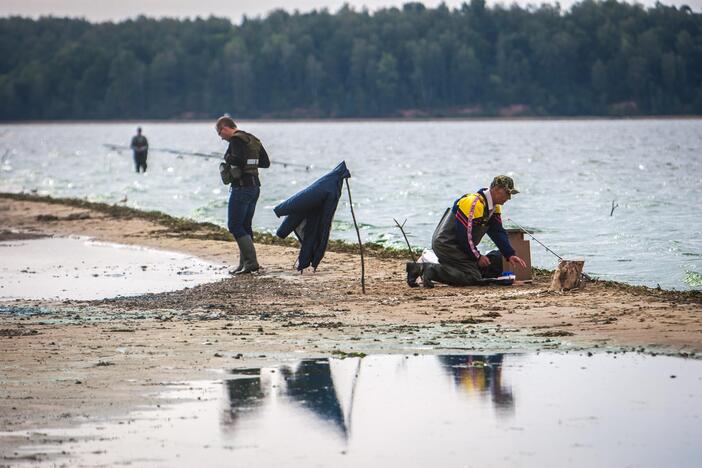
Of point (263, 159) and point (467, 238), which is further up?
point (263, 159)

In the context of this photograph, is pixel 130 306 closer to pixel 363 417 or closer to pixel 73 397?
pixel 73 397

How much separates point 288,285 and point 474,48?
173 metres

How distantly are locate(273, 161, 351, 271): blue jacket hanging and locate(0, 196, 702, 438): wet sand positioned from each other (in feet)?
1.10


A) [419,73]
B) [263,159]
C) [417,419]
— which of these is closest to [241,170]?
[263,159]

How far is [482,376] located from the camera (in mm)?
9078

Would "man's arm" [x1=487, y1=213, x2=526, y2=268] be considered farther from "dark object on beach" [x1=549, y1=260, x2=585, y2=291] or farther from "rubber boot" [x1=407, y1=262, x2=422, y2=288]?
"rubber boot" [x1=407, y1=262, x2=422, y2=288]

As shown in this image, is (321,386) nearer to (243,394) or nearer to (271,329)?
(243,394)

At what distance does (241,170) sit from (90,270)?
8.59 feet

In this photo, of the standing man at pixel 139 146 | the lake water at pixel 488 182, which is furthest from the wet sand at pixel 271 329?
the standing man at pixel 139 146

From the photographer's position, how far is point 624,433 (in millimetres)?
7566

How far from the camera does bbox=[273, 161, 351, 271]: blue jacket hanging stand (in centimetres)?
1469

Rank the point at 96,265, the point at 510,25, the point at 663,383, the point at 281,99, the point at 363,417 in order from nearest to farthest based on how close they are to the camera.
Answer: the point at 363,417
the point at 663,383
the point at 96,265
the point at 281,99
the point at 510,25

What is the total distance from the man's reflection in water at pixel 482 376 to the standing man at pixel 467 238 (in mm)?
3883

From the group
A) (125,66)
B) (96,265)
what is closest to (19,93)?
(125,66)
